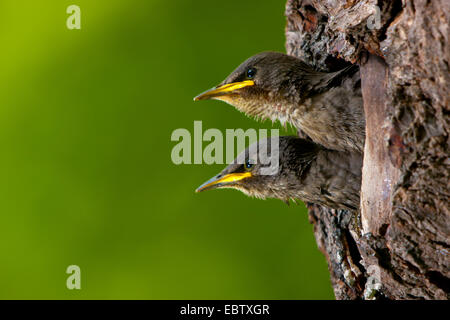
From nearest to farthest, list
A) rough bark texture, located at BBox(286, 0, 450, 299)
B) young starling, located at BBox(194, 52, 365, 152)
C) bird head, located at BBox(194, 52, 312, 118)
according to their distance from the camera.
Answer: rough bark texture, located at BBox(286, 0, 450, 299) → young starling, located at BBox(194, 52, 365, 152) → bird head, located at BBox(194, 52, 312, 118)

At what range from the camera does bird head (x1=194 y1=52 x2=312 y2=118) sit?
1.10m

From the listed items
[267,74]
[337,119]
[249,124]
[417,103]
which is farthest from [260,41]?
[417,103]

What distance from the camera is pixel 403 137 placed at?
2.19 feet

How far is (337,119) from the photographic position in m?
1.01

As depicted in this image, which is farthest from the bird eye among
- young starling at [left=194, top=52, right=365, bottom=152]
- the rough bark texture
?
the rough bark texture

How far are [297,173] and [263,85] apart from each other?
0.64 ft

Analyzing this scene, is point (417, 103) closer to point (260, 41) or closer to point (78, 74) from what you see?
point (260, 41)

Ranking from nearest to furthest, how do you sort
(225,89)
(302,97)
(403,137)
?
(403,137), (302,97), (225,89)

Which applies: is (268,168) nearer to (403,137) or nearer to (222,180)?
(222,180)

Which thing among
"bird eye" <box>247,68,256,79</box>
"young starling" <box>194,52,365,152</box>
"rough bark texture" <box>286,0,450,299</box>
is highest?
"bird eye" <box>247,68,256,79</box>

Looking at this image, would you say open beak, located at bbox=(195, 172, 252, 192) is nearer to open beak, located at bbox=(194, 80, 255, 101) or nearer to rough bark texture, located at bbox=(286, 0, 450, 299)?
open beak, located at bbox=(194, 80, 255, 101)

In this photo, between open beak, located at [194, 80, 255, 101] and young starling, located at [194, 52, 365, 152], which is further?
open beak, located at [194, 80, 255, 101]

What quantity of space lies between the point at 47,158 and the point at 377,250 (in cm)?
139

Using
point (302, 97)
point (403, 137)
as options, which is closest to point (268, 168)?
point (302, 97)
